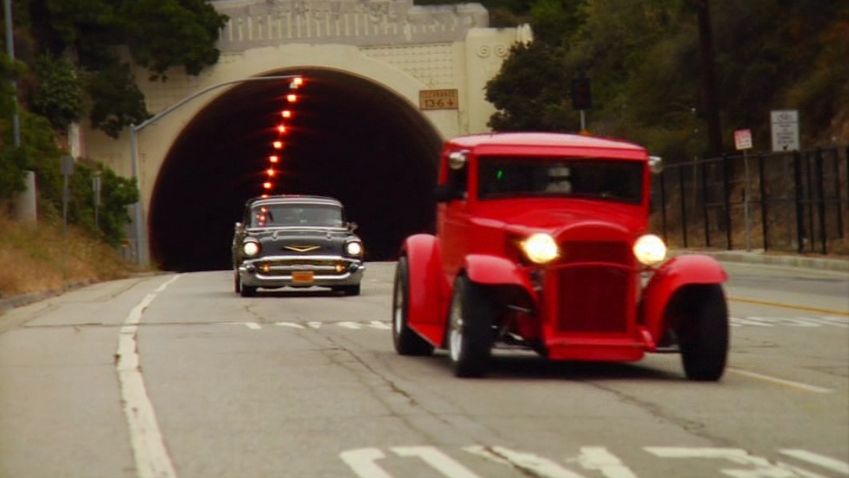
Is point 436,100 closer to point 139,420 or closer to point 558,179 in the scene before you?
point 558,179

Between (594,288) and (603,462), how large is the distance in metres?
4.10

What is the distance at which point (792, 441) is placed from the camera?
11484 millimetres

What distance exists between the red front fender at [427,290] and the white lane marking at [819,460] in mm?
5584

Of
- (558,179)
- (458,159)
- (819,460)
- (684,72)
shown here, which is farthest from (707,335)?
(684,72)

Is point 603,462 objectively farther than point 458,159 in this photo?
No

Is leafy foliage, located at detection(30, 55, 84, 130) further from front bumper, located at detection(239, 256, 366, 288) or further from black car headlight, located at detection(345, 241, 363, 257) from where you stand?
black car headlight, located at detection(345, 241, 363, 257)

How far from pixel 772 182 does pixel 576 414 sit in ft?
122

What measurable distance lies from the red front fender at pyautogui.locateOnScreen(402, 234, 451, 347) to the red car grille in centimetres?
203

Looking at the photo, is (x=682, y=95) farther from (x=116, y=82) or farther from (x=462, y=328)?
(x=462, y=328)

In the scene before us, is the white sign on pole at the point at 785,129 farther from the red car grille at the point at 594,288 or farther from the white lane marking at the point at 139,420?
the red car grille at the point at 594,288

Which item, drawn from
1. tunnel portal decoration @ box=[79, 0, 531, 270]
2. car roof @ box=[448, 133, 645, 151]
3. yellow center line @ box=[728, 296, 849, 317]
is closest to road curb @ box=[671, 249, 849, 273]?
yellow center line @ box=[728, 296, 849, 317]

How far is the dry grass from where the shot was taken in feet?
115

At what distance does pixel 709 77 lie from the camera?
51844 millimetres

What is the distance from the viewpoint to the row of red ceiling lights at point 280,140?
6719 centimetres
